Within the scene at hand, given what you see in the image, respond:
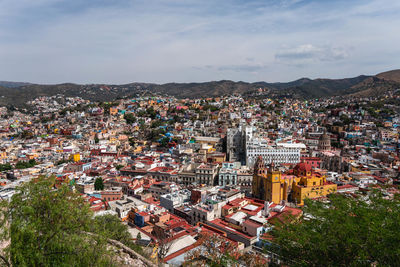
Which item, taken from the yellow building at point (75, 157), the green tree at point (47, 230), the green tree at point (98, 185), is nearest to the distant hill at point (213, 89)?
the yellow building at point (75, 157)

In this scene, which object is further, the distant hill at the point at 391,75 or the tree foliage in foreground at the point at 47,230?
the distant hill at the point at 391,75

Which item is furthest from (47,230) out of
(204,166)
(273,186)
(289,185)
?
(204,166)

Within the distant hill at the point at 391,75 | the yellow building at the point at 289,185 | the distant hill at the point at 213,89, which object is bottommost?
the yellow building at the point at 289,185

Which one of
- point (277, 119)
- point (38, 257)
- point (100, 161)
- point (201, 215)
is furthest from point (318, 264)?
point (277, 119)

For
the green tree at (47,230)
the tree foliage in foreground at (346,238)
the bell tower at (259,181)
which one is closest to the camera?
the green tree at (47,230)

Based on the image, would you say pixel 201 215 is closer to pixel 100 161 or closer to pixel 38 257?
pixel 38 257

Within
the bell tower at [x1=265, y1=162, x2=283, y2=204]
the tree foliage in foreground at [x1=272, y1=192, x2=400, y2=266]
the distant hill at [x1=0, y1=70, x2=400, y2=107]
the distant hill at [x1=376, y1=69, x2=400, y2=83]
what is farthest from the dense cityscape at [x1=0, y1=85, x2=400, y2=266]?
the distant hill at [x1=376, y1=69, x2=400, y2=83]

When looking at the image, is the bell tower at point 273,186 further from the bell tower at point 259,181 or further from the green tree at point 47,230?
the green tree at point 47,230

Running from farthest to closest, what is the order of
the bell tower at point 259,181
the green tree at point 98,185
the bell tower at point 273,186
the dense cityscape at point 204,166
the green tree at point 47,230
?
1. the green tree at point 98,185
2. the bell tower at point 259,181
3. the bell tower at point 273,186
4. the dense cityscape at point 204,166
5. the green tree at point 47,230
